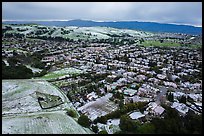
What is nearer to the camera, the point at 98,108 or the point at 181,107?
the point at 181,107

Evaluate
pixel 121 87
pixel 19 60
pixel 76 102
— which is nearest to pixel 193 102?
pixel 121 87

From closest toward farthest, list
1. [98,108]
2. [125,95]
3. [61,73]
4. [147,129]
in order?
1. [147,129]
2. [98,108]
3. [125,95]
4. [61,73]

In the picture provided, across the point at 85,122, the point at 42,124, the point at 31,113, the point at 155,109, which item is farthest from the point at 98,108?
the point at 31,113

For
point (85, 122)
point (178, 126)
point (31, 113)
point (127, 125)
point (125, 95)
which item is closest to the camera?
point (178, 126)

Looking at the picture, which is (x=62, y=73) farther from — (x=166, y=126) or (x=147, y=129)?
(x=166, y=126)

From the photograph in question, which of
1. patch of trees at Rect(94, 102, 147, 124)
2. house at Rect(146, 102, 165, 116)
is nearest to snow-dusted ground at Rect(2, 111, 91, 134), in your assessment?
patch of trees at Rect(94, 102, 147, 124)

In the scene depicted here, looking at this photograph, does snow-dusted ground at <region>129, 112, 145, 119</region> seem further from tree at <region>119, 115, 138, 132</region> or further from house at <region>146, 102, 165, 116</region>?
tree at <region>119, 115, 138, 132</region>
